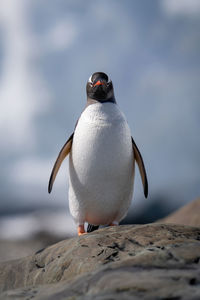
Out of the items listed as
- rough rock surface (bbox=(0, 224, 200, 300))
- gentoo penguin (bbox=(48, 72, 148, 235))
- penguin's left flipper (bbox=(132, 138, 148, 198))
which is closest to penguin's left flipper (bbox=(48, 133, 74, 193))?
gentoo penguin (bbox=(48, 72, 148, 235))

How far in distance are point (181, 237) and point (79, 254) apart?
0.77 m

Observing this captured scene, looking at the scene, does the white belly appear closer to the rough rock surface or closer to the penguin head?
the penguin head

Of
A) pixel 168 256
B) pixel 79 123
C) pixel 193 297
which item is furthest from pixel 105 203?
pixel 193 297


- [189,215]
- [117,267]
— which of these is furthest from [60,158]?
[189,215]

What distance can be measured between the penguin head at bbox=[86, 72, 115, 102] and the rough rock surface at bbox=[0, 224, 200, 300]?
6.64 ft

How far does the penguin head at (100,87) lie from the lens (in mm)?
4629

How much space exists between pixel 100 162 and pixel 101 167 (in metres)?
0.06

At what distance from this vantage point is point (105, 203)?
14.6 feet

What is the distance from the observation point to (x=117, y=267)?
189cm

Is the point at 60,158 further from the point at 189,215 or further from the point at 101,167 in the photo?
the point at 189,215

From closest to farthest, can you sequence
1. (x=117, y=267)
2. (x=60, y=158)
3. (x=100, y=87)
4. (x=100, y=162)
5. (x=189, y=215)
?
1. (x=117, y=267)
2. (x=100, y=162)
3. (x=100, y=87)
4. (x=60, y=158)
5. (x=189, y=215)

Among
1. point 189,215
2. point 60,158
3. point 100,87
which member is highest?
point 100,87

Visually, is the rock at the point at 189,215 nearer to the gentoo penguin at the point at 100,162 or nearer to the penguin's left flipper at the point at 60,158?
the gentoo penguin at the point at 100,162

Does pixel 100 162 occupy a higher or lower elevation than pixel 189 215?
higher
